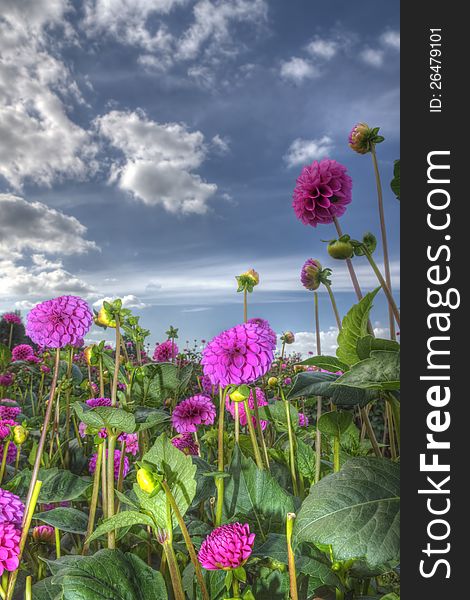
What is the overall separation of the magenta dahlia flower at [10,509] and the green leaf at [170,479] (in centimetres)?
27

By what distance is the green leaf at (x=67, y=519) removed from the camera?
87cm

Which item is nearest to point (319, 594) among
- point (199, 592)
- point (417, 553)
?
point (199, 592)

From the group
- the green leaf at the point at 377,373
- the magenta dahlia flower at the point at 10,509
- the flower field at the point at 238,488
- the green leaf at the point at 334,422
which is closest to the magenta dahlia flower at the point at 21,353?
the flower field at the point at 238,488

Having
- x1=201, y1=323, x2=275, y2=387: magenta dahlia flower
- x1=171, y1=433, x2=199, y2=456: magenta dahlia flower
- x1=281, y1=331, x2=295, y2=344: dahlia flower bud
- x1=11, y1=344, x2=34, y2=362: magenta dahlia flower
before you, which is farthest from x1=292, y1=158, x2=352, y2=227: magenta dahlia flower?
x1=11, y1=344, x2=34, y2=362: magenta dahlia flower

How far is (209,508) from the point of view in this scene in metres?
0.97

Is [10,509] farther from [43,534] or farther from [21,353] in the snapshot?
[21,353]

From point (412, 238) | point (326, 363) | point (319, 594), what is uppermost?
point (412, 238)

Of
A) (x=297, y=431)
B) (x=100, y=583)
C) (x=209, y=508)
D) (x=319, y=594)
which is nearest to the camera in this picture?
(x=100, y=583)

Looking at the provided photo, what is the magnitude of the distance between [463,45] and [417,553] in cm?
58

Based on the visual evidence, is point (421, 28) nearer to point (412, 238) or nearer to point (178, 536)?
point (412, 238)

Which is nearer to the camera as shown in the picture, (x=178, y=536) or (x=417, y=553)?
(x=417, y=553)

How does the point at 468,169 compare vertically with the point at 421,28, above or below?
below

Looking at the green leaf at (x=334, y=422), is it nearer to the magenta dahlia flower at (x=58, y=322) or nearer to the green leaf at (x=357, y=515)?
the green leaf at (x=357, y=515)

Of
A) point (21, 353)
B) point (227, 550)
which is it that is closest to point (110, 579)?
point (227, 550)
